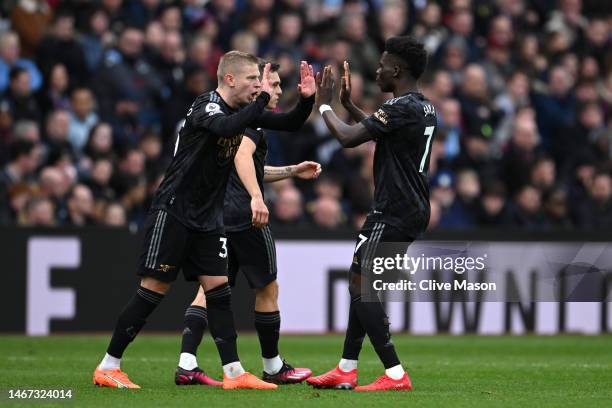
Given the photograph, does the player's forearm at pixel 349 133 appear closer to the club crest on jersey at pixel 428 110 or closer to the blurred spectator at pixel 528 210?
the club crest on jersey at pixel 428 110

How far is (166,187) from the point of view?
8734mm

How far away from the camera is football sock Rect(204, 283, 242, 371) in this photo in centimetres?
868

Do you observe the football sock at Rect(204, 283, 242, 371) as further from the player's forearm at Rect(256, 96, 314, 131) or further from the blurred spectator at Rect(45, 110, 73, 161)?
the blurred spectator at Rect(45, 110, 73, 161)

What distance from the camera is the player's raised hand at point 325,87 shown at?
8.59m

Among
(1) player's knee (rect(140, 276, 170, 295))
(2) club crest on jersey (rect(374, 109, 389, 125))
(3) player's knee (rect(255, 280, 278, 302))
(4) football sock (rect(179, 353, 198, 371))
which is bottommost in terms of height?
(4) football sock (rect(179, 353, 198, 371))

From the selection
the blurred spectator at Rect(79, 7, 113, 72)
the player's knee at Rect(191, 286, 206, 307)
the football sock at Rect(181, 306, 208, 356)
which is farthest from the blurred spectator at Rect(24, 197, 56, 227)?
the football sock at Rect(181, 306, 208, 356)

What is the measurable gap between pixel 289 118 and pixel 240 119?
76 centimetres

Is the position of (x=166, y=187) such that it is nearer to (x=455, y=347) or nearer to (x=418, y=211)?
(x=418, y=211)

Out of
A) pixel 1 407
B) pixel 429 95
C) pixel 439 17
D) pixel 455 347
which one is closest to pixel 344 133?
pixel 1 407

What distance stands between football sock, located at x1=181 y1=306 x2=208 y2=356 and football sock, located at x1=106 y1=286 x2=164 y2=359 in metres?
0.60

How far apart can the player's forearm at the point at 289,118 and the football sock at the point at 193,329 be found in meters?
1.47

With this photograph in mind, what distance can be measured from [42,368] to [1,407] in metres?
2.84

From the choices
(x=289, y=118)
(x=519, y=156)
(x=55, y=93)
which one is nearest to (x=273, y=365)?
(x=289, y=118)

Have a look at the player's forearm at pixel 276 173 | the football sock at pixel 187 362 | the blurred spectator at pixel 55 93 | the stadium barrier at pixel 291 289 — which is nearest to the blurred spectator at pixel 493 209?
the stadium barrier at pixel 291 289
